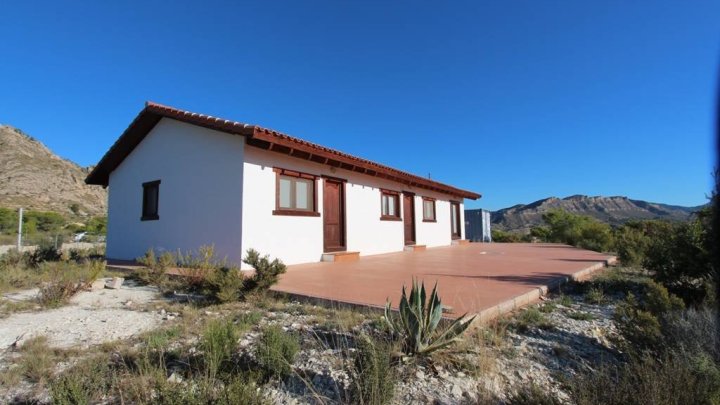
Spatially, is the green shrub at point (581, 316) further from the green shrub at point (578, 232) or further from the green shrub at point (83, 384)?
the green shrub at point (578, 232)

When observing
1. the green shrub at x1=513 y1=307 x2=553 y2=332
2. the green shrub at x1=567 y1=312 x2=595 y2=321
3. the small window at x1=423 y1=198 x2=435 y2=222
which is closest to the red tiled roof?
the small window at x1=423 y1=198 x2=435 y2=222

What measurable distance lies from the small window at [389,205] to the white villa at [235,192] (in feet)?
0.27

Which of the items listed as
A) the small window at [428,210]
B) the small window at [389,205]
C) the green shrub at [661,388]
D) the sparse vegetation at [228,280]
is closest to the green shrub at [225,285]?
the sparse vegetation at [228,280]

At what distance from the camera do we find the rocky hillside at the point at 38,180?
35531 millimetres

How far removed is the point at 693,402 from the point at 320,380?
89.2 inches

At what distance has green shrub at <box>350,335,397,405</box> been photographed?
2.35 m

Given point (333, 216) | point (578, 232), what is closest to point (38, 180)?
point (333, 216)

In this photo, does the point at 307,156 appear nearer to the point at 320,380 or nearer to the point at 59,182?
the point at 320,380

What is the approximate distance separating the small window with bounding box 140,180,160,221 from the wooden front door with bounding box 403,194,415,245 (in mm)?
8532

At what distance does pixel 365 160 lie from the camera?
37.0ft

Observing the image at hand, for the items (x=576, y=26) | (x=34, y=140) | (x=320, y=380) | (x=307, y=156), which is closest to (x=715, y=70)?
(x=320, y=380)

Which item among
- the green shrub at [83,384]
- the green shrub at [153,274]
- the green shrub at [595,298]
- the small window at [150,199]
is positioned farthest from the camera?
the small window at [150,199]

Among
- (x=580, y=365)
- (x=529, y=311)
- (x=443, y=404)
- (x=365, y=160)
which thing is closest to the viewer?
(x=443, y=404)

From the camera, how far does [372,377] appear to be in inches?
94.9
